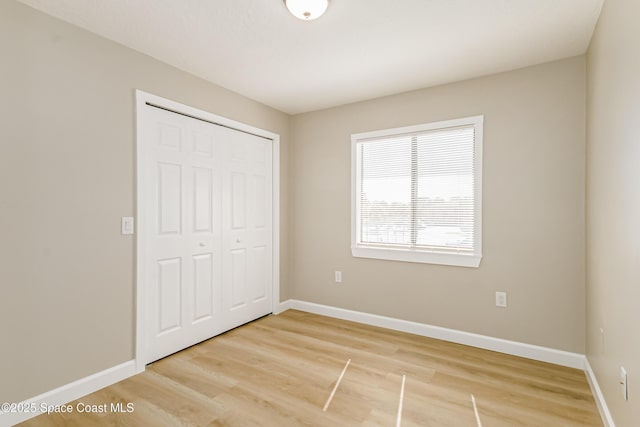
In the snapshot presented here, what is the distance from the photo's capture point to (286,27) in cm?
217

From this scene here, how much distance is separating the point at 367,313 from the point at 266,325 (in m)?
1.12

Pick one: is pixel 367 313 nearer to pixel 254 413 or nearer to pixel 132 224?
pixel 254 413

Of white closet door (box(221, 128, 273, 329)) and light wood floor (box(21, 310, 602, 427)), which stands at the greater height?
white closet door (box(221, 128, 273, 329))

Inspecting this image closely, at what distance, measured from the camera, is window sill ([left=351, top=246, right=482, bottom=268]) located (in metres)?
3.00

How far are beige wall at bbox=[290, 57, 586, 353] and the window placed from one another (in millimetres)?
100

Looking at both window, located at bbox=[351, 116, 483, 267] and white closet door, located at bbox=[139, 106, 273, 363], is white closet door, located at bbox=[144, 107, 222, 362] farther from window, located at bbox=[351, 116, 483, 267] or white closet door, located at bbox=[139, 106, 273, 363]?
window, located at bbox=[351, 116, 483, 267]

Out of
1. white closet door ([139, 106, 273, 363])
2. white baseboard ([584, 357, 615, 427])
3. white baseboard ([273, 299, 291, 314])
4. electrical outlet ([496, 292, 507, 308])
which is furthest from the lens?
white baseboard ([273, 299, 291, 314])

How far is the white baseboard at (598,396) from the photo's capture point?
1805 millimetres

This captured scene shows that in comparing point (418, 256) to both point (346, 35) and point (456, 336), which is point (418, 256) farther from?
point (346, 35)

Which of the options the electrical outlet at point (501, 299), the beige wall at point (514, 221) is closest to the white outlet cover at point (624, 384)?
the beige wall at point (514, 221)

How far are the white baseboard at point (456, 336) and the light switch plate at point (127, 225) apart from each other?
210cm

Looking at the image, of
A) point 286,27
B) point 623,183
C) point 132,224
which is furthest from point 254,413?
point 286,27

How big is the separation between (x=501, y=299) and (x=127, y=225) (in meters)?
3.17

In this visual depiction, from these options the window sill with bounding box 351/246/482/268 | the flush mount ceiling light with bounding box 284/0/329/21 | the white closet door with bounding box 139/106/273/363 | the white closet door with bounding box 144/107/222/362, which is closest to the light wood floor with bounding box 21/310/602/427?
the white closet door with bounding box 144/107/222/362
